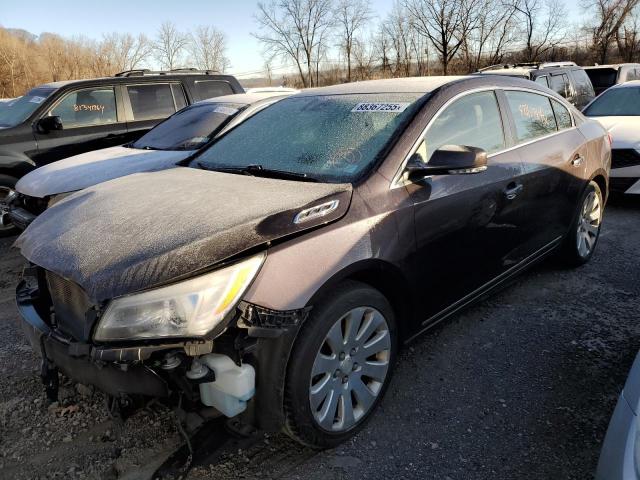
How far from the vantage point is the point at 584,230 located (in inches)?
177

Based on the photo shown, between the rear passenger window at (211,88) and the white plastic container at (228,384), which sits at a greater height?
the rear passenger window at (211,88)

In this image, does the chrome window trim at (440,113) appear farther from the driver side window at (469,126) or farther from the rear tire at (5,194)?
the rear tire at (5,194)

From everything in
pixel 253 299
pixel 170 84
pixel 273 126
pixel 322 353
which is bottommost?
A: pixel 322 353

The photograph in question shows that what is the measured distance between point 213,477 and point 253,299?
88cm

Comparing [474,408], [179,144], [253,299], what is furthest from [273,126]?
[179,144]

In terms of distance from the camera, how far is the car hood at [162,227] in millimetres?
1981

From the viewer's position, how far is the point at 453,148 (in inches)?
105

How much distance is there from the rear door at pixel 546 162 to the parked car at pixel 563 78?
535 cm

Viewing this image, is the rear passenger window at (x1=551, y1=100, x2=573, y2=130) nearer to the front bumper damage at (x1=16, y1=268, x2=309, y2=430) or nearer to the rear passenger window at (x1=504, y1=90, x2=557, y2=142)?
the rear passenger window at (x1=504, y1=90, x2=557, y2=142)

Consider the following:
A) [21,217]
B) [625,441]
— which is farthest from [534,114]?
[21,217]

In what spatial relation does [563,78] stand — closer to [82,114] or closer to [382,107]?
[382,107]

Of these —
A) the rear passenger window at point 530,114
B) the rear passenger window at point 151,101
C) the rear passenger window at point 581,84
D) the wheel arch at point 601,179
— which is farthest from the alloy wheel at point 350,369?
the rear passenger window at point 581,84

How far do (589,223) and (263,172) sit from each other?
126 inches

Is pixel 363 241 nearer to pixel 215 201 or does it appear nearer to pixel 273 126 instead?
pixel 215 201
